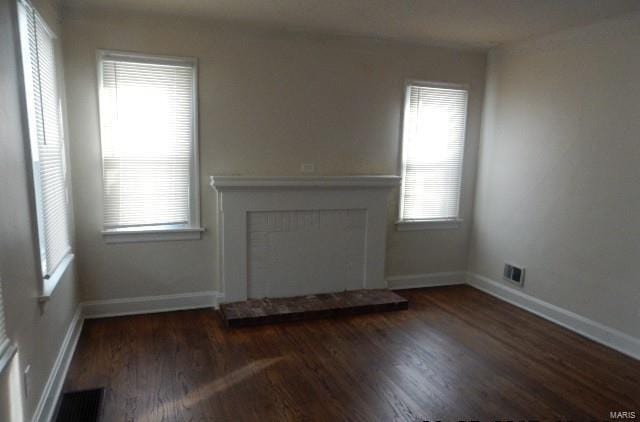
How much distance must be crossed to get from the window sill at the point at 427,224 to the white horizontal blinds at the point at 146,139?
2.15m

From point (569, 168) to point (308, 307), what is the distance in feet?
8.16

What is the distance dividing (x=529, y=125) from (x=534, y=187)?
57 cm

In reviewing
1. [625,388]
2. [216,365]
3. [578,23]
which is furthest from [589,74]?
[216,365]

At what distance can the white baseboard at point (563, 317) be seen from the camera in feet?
10.2

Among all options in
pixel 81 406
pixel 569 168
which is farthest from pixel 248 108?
pixel 569 168

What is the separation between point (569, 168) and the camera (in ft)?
11.5

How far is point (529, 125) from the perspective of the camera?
3.88 meters

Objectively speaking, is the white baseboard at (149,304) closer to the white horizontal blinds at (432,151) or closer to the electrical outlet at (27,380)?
the electrical outlet at (27,380)

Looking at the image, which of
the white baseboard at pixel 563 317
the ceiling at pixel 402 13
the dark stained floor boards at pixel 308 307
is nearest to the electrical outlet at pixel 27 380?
the dark stained floor boards at pixel 308 307

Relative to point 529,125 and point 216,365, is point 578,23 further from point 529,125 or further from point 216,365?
point 216,365

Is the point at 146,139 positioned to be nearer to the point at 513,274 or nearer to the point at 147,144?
the point at 147,144

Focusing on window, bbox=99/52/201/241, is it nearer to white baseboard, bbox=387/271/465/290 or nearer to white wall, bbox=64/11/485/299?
white wall, bbox=64/11/485/299

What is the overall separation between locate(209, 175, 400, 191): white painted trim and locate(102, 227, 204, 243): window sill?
0.46 meters

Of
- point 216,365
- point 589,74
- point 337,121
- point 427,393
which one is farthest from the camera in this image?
point 337,121
